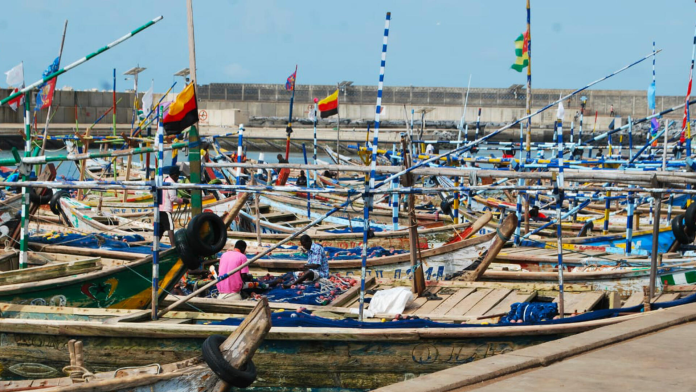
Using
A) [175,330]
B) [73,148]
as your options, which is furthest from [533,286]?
[73,148]

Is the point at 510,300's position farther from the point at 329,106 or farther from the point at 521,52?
the point at 329,106

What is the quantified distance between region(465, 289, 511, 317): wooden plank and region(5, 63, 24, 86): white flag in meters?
7.72

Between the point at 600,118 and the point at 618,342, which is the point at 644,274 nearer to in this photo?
the point at 618,342

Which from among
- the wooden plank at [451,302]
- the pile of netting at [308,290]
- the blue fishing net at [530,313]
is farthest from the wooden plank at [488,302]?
the pile of netting at [308,290]

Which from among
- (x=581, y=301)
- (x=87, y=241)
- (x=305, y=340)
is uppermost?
(x=87, y=241)

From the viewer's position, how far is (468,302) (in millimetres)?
10875

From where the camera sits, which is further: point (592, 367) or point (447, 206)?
point (447, 206)

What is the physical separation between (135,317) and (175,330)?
0.71 meters

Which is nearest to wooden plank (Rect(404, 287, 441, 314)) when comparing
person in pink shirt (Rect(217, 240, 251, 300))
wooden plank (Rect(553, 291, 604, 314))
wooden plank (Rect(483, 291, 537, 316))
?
wooden plank (Rect(483, 291, 537, 316))

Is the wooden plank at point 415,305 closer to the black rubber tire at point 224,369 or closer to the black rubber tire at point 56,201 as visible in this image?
the black rubber tire at point 224,369

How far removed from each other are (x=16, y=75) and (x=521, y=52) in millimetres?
9344

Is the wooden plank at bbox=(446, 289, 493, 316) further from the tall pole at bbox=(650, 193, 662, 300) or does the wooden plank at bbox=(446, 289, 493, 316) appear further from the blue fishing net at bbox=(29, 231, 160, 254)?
the blue fishing net at bbox=(29, 231, 160, 254)

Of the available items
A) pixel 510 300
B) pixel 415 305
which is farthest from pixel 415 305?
pixel 510 300

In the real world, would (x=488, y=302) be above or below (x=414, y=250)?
below
